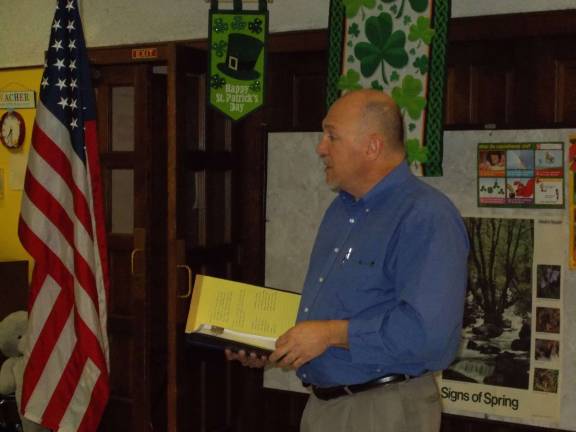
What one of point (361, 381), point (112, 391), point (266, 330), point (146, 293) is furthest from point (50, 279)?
point (361, 381)

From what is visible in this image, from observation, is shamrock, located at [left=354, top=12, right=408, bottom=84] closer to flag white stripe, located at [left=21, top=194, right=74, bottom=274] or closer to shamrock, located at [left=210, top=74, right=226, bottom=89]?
shamrock, located at [left=210, top=74, right=226, bottom=89]

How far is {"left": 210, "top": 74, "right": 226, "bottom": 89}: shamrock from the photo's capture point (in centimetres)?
349

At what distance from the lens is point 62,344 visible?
11.3 ft

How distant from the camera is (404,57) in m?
3.20

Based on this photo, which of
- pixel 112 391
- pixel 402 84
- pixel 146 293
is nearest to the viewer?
pixel 402 84

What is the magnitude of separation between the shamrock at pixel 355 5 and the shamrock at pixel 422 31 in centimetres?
22

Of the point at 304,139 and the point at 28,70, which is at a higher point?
the point at 28,70

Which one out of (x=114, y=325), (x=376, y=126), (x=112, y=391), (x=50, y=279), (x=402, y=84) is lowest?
(x=112, y=391)

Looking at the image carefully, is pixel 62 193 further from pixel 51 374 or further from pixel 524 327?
pixel 524 327

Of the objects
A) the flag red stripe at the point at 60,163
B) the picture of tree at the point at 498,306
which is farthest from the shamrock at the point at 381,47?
the flag red stripe at the point at 60,163

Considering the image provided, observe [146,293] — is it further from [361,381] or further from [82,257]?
[361,381]

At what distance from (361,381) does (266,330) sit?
0.34 meters

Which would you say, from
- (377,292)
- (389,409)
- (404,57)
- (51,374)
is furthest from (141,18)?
(389,409)

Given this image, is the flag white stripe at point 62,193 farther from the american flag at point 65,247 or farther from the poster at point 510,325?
the poster at point 510,325
